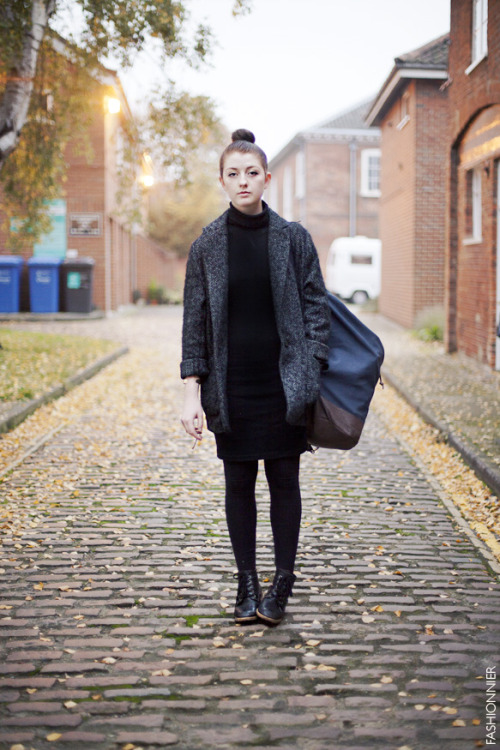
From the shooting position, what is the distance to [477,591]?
419 centimetres

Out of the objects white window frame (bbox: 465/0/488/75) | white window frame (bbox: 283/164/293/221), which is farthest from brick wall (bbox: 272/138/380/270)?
white window frame (bbox: 465/0/488/75)

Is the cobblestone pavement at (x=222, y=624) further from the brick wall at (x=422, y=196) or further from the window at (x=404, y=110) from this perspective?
the window at (x=404, y=110)

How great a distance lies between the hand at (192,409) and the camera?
11.8ft

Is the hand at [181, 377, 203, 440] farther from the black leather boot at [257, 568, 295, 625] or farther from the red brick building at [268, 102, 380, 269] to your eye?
the red brick building at [268, 102, 380, 269]

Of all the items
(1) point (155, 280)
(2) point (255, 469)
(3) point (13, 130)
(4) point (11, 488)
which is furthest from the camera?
(1) point (155, 280)

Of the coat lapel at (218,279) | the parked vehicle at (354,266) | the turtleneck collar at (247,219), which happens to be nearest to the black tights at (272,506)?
the coat lapel at (218,279)

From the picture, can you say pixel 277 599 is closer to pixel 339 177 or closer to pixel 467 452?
pixel 467 452

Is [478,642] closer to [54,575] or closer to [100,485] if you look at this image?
[54,575]

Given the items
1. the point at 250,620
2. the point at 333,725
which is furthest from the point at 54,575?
the point at 333,725

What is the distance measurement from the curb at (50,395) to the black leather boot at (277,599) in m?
4.89

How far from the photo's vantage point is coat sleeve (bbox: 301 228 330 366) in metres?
3.56

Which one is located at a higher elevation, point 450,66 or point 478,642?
point 450,66

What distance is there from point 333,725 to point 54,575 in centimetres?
198

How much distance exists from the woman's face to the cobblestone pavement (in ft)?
5.82
